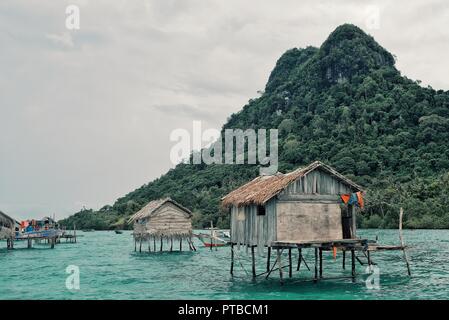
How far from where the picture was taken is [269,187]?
1008 inches

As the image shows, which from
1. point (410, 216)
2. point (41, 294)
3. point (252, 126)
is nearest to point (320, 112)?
point (252, 126)

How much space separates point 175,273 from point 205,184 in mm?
88994

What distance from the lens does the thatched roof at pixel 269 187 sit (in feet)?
80.2

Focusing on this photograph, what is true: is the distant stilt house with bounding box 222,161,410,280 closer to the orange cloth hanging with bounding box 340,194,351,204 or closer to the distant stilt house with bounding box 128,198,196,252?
the orange cloth hanging with bounding box 340,194,351,204

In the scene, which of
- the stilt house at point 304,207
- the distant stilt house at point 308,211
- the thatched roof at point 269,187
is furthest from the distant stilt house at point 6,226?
the distant stilt house at point 308,211

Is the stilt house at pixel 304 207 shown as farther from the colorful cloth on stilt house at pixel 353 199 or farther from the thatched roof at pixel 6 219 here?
the thatched roof at pixel 6 219

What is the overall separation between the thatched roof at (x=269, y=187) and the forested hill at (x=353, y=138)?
54630 millimetres

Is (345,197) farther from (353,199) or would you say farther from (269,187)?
(269,187)

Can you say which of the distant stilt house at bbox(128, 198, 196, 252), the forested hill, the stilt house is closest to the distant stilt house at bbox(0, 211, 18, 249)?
the distant stilt house at bbox(128, 198, 196, 252)

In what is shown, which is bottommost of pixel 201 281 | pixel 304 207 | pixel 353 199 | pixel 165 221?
pixel 201 281

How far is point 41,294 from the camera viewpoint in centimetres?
2680

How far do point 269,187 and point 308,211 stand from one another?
7.29 feet

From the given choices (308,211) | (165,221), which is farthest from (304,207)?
(165,221)

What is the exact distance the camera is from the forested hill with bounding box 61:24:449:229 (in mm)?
89062
